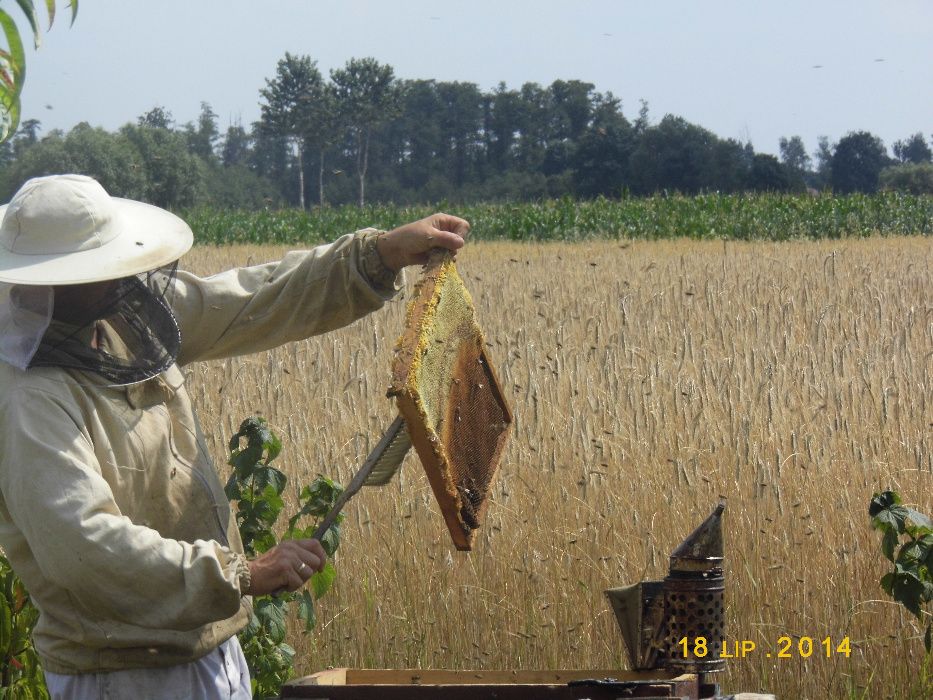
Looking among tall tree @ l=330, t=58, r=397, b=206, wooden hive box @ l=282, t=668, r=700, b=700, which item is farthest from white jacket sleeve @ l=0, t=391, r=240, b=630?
tall tree @ l=330, t=58, r=397, b=206

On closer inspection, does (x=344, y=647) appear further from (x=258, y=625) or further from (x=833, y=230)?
(x=833, y=230)

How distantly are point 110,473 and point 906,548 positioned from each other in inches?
96.6

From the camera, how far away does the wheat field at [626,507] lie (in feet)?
14.0

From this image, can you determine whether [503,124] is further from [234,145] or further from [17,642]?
[17,642]

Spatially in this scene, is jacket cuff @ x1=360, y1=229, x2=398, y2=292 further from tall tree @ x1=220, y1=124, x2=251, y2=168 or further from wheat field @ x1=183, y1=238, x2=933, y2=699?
tall tree @ x1=220, y1=124, x2=251, y2=168

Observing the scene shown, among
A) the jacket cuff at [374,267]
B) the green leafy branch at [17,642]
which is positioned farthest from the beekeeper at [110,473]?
the green leafy branch at [17,642]

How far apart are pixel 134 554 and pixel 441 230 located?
3.56 ft

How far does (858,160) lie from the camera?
291 feet

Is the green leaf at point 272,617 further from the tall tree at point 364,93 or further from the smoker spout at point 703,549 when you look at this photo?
the tall tree at point 364,93

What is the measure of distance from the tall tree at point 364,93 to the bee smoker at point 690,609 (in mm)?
81896

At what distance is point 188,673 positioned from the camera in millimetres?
2334

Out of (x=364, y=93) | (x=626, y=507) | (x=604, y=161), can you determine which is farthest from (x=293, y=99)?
(x=626, y=507)

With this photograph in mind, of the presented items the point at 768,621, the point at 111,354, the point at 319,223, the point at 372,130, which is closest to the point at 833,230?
the point at 319,223

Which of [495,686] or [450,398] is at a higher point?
[450,398]
